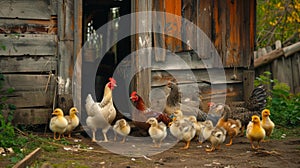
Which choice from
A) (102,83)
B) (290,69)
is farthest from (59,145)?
(290,69)

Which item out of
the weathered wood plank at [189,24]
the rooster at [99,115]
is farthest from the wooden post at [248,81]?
the rooster at [99,115]

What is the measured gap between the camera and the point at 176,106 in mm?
9086

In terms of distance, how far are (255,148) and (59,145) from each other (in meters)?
3.14

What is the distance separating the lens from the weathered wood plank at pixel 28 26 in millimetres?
7938

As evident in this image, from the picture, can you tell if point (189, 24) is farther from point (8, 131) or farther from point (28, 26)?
point (8, 131)

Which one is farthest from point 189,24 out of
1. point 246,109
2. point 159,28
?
point 246,109

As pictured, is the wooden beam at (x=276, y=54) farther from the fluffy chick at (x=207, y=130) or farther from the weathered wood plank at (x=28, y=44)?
the weathered wood plank at (x=28, y=44)

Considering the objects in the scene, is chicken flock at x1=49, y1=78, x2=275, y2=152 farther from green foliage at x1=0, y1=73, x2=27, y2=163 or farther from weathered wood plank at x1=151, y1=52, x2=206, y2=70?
green foliage at x1=0, y1=73, x2=27, y2=163

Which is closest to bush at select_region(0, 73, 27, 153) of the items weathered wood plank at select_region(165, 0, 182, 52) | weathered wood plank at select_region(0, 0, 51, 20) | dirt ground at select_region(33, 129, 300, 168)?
dirt ground at select_region(33, 129, 300, 168)

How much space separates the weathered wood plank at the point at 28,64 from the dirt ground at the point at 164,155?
116 cm

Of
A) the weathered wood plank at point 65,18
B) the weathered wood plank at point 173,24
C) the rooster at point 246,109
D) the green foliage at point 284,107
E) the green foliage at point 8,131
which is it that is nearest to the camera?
the green foliage at point 8,131

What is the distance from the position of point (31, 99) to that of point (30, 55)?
0.75m

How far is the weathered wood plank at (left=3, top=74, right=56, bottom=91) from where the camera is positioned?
8047 mm

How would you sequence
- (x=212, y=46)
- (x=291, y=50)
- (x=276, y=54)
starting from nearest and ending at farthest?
(x=212, y=46) < (x=291, y=50) < (x=276, y=54)
